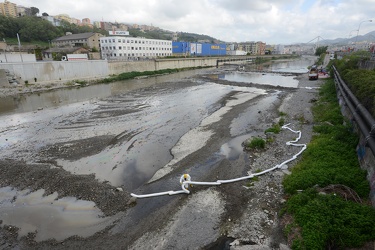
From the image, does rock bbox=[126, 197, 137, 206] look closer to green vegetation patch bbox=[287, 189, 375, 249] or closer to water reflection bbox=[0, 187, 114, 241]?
water reflection bbox=[0, 187, 114, 241]

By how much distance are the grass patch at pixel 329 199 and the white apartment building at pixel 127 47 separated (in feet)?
224

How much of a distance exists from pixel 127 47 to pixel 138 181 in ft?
266

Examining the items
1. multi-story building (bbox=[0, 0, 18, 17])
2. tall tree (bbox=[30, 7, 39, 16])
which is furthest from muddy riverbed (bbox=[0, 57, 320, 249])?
multi-story building (bbox=[0, 0, 18, 17])

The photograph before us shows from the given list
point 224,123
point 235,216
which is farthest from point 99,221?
point 224,123

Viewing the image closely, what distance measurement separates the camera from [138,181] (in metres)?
10.1

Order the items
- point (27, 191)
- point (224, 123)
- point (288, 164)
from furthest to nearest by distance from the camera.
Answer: point (224, 123)
point (288, 164)
point (27, 191)

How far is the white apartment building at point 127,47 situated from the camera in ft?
255

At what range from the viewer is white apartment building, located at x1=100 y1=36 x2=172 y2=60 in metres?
77.7

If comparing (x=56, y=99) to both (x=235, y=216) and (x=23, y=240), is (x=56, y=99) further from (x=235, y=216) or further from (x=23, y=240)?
(x=235, y=216)

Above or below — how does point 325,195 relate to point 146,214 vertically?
above

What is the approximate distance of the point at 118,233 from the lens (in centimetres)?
698

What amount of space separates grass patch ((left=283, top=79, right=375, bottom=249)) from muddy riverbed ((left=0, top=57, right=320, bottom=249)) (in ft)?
2.29

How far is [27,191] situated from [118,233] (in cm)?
519

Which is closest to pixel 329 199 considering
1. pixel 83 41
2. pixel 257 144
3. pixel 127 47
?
pixel 257 144
